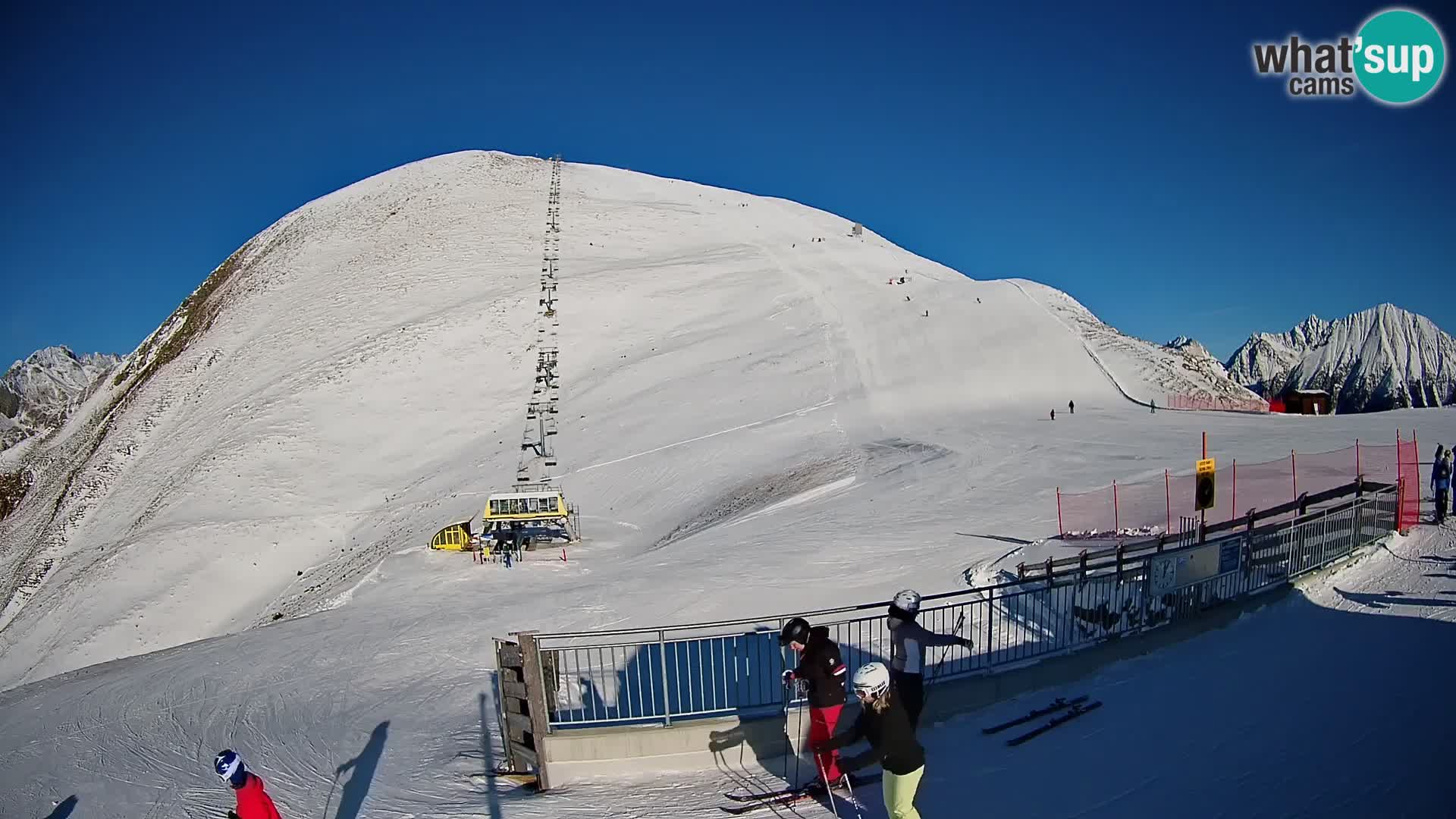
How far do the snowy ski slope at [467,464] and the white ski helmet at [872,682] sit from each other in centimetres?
435

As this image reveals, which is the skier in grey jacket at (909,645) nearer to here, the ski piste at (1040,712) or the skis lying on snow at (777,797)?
the skis lying on snow at (777,797)

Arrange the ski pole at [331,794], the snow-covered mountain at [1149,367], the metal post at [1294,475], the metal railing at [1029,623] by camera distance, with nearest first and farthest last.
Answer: the ski pole at [331,794] < the metal railing at [1029,623] < the metal post at [1294,475] < the snow-covered mountain at [1149,367]

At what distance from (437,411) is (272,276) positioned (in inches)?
1236

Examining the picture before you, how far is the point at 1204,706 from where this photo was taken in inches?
323

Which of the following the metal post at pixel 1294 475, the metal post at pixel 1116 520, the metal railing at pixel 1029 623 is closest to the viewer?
the metal railing at pixel 1029 623

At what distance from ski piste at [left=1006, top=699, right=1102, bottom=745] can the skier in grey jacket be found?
1.79 metres

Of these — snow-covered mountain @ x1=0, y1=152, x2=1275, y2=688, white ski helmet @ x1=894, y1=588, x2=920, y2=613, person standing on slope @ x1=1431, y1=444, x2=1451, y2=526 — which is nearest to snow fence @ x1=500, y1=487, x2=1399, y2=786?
white ski helmet @ x1=894, y1=588, x2=920, y2=613

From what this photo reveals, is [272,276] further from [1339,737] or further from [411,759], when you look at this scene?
[1339,737]

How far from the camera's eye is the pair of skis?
8125 millimetres

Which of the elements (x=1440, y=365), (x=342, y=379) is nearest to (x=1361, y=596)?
(x=342, y=379)

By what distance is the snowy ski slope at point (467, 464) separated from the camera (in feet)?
42.7

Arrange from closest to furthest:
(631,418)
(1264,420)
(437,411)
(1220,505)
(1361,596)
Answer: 1. (1361,596)
2. (1220,505)
3. (1264,420)
4. (631,418)
5. (437,411)

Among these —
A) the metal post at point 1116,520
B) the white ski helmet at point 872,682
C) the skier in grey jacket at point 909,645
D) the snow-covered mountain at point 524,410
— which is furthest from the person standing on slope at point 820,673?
the metal post at point 1116,520

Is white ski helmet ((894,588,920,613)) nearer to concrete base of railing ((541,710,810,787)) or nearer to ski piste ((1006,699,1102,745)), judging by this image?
concrete base of railing ((541,710,810,787))
